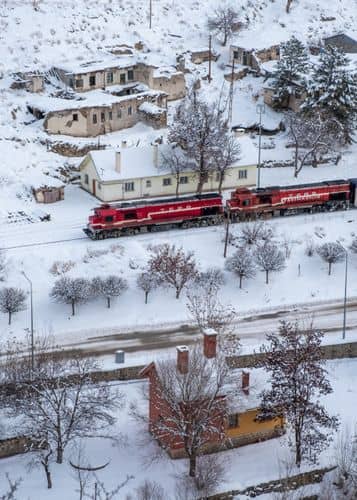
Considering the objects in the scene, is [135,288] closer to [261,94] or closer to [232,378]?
[232,378]

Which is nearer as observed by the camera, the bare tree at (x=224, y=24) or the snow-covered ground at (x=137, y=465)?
the snow-covered ground at (x=137, y=465)

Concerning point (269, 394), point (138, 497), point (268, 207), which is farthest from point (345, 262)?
point (138, 497)

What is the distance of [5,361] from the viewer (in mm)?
60438

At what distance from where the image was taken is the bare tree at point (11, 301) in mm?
64812

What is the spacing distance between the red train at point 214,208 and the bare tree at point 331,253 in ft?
19.7

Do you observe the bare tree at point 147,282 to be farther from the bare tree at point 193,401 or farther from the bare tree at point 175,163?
the bare tree at point 193,401

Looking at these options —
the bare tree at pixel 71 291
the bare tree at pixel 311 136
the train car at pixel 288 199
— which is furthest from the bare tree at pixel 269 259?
the bare tree at pixel 311 136

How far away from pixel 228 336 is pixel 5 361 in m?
12.5

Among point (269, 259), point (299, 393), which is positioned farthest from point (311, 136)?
point (299, 393)

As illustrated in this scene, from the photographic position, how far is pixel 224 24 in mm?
101312

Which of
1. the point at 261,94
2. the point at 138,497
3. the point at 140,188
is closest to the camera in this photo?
the point at 138,497

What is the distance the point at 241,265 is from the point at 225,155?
41.0 ft

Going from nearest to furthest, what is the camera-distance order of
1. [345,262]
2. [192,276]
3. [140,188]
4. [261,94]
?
[192,276] < [345,262] < [140,188] < [261,94]

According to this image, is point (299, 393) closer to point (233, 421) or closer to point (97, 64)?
point (233, 421)
